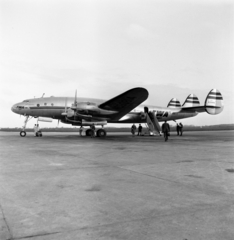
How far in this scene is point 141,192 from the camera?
4.32m

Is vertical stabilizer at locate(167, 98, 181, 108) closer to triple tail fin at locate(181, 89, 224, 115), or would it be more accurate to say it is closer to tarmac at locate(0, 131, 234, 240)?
triple tail fin at locate(181, 89, 224, 115)

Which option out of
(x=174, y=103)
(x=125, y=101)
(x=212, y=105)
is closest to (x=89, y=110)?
(x=125, y=101)

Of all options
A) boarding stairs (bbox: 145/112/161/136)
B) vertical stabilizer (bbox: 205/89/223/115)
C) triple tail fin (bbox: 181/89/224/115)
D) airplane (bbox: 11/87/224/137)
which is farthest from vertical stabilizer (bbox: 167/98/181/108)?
boarding stairs (bbox: 145/112/161/136)

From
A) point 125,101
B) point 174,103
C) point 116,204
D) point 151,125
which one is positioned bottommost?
point 116,204

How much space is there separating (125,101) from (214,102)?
14174 mm

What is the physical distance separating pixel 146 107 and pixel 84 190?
75.6 ft

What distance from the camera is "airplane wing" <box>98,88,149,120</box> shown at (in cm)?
1930

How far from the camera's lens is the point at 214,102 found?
29734 millimetres

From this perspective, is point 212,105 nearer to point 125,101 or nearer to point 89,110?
point 125,101

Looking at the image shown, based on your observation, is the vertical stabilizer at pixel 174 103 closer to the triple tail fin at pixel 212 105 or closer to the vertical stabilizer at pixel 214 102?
the triple tail fin at pixel 212 105

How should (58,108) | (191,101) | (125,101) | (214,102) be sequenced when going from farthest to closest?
(191,101), (214,102), (58,108), (125,101)

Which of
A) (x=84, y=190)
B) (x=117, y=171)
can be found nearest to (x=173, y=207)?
(x=84, y=190)

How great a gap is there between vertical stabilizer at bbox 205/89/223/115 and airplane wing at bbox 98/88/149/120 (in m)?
11.9

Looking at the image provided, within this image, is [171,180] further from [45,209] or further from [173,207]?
[45,209]
